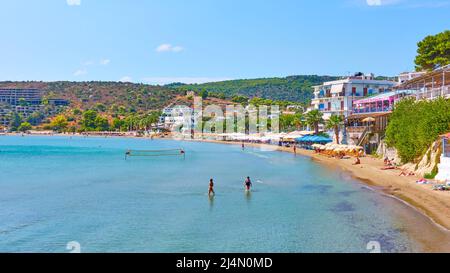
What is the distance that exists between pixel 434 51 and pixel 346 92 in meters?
24.6

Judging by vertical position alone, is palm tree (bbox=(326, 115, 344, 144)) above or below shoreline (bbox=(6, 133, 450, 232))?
above

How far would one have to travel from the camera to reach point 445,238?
22.0 m

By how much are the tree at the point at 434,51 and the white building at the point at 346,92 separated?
18.4 meters

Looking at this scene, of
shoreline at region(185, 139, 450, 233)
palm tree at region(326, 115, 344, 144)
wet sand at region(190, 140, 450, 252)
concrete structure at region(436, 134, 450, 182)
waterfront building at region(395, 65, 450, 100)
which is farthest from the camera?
palm tree at region(326, 115, 344, 144)

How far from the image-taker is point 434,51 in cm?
7619

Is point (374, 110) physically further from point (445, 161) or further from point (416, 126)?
point (445, 161)

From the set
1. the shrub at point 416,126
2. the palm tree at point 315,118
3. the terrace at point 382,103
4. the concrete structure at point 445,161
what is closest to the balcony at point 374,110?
the terrace at point 382,103

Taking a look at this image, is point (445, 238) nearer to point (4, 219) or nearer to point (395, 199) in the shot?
point (395, 199)

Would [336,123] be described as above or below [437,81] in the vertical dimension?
below

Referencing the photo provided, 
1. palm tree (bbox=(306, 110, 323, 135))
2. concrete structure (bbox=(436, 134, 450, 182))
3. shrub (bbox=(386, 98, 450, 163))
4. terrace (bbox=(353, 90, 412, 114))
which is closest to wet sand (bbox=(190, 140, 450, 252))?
concrete structure (bbox=(436, 134, 450, 182))

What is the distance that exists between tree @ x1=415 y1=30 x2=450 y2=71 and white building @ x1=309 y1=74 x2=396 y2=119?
18.4 m

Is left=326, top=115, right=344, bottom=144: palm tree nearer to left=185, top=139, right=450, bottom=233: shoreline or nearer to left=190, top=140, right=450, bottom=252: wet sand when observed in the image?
left=185, top=139, right=450, bottom=233: shoreline

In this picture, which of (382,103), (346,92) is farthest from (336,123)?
(346,92)

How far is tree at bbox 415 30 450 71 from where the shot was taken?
241ft
